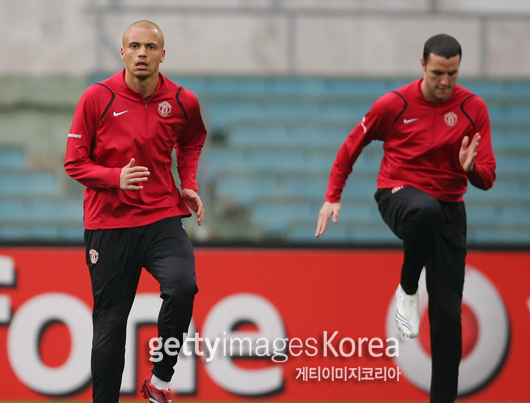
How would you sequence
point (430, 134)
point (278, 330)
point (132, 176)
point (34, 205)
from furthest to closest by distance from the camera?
point (34, 205) < point (278, 330) < point (430, 134) < point (132, 176)

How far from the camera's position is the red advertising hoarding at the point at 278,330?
18.5 ft

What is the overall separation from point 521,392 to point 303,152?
140 inches

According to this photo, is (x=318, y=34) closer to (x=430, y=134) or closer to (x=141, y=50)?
(x=430, y=134)

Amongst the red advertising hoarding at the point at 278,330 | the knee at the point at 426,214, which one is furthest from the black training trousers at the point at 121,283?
the red advertising hoarding at the point at 278,330

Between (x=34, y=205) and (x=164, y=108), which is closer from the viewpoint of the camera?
(x=164, y=108)

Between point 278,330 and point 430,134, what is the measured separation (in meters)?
2.10

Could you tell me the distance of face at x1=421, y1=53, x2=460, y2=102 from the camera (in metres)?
4.15

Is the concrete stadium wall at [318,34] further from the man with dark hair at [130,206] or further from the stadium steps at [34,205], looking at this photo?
the man with dark hair at [130,206]

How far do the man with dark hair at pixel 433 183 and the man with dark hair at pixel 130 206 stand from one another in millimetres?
932

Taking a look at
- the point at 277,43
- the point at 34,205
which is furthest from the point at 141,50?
the point at 277,43

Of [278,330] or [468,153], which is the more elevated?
[468,153]

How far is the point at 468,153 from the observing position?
4082 mm

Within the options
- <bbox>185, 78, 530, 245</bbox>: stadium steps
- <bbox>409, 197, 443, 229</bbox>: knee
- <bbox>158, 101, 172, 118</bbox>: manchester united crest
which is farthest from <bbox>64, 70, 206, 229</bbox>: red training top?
<bbox>185, 78, 530, 245</bbox>: stadium steps

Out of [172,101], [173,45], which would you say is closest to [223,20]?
[173,45]
